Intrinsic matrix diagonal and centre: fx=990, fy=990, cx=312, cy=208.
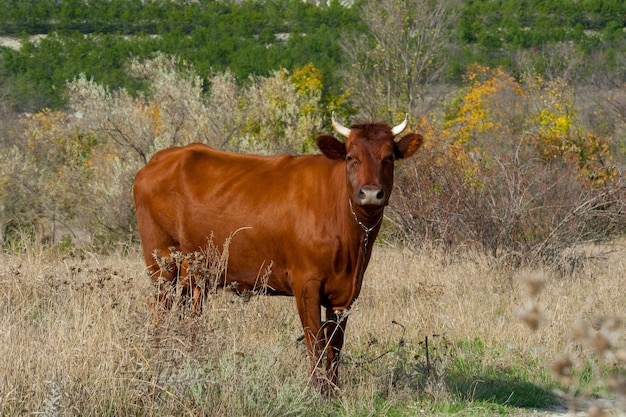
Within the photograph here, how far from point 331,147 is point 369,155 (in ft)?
1.36

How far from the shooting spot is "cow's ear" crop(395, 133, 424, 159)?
7.17 m

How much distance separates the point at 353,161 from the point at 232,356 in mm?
1572

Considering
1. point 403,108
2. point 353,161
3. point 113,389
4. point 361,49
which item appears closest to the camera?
point 113,389

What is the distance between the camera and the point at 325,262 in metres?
6.87

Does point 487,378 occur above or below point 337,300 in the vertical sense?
below

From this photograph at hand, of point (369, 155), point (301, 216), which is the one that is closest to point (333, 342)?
point (301, 216)

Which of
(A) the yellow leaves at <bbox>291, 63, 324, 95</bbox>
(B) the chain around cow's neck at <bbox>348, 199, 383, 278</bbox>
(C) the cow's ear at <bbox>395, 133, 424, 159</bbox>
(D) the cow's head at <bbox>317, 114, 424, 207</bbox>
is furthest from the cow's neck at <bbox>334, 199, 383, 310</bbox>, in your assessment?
(A) the yellow leaves at <bbox>291, 63, 324, 95</bbox>

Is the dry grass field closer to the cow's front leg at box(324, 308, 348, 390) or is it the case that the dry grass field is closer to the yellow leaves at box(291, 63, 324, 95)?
the cow's front leg at box(324, 308, 348, 390)

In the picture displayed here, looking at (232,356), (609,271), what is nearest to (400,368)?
(232,356)

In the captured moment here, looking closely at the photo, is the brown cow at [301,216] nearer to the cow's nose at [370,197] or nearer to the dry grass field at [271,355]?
the cow's nose at [370,197]

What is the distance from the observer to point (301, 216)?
7098 mm

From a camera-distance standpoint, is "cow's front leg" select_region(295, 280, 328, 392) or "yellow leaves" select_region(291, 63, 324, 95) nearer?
"cow's front leg" select_region(295, 280, 328, 392)

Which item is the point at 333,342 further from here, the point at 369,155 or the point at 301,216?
the point at 369,155

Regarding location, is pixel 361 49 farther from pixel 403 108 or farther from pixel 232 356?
pixel 232 356
